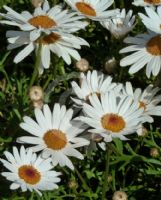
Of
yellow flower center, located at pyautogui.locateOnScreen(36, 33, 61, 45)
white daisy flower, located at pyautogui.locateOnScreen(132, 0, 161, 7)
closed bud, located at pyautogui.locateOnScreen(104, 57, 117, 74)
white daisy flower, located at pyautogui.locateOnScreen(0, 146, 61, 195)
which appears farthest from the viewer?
white daisy flower, located at pyautogui.locateOnScreen(132, 0, 161, 7)

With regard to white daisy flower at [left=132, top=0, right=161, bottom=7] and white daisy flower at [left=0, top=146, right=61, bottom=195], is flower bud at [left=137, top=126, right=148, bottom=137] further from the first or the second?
white daisy flower at [left=132, top=0, right=161, bottom=7]

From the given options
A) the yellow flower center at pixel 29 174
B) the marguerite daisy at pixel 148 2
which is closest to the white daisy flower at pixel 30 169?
the yellow flower center at pixel 29 174

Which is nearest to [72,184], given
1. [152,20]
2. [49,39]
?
[49,39]

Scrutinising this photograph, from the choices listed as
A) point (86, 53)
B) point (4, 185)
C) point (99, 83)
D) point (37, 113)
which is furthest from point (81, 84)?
point (86, 53)

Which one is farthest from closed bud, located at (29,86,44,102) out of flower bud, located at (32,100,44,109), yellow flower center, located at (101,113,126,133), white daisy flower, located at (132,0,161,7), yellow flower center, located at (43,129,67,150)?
white daisy flower, located at (132,0,161,7)

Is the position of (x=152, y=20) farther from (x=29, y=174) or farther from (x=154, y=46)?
(x=29, y=174)
